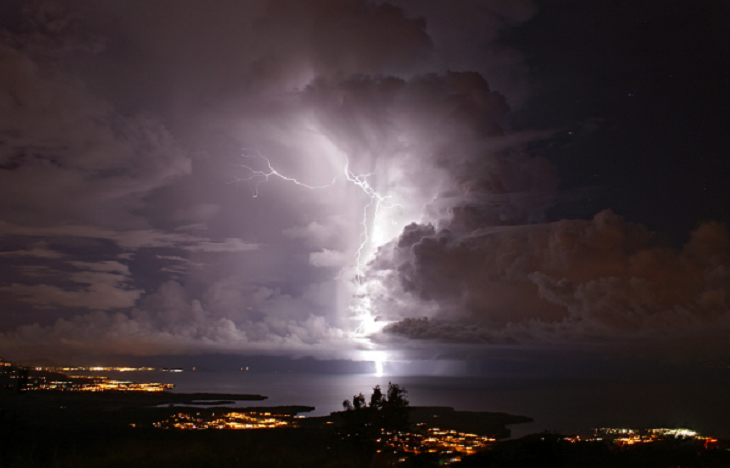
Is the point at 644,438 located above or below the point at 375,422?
below

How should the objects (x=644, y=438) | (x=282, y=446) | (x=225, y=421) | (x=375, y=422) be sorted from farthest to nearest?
1. (x=225, y=421)
2. (x=644, y=438)
3. (x=282, y=446)
4. (x=375, y=422)

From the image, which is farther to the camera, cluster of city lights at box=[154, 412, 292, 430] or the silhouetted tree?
cluster of city lights at box=[154, 412, 292, 430]

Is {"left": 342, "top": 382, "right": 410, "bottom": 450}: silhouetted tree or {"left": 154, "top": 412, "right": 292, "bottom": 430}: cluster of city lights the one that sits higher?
{"left": 342, "top": 382, "right": 410, "bottom": 450}: silhouetted tree

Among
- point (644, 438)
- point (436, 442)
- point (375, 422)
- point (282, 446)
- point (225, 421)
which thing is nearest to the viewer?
point (375, 422)

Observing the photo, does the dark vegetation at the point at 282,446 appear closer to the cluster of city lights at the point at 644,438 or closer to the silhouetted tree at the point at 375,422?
the silhouetted tree at the point at 375,422

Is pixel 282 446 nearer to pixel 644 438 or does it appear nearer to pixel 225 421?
pixel 225 421

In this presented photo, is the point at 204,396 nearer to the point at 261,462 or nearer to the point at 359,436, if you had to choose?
the point at 359,436

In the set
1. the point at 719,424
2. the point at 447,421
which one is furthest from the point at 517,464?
the point at 719,424

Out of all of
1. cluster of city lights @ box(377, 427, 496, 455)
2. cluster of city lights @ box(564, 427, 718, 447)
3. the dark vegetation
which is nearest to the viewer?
the dark vegetation

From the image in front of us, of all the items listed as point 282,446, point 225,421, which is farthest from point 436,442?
point 225,421

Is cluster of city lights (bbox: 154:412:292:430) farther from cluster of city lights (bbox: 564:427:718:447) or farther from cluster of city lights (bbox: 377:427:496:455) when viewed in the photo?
cluster of city lights (bbox: 564:427:718:447)

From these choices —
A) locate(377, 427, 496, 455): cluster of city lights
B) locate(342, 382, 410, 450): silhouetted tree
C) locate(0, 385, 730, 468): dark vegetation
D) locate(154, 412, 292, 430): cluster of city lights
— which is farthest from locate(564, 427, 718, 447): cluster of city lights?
locate(154, 412, 292, 430): cluster of city lights
